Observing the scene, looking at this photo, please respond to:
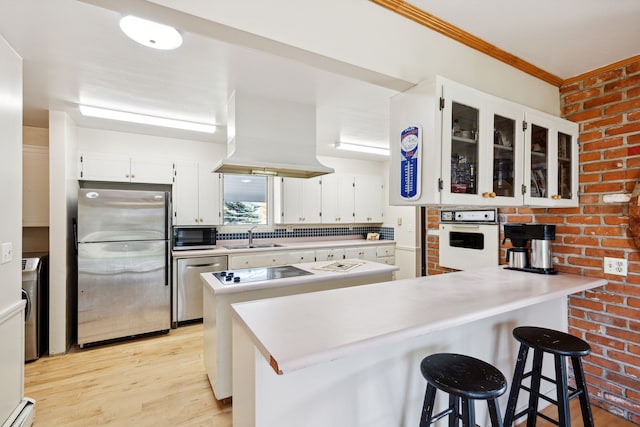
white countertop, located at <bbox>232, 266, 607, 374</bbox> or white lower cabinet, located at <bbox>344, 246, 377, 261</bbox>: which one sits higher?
white countertop, located at <bbox>232, 266, 607, 374</bbox>

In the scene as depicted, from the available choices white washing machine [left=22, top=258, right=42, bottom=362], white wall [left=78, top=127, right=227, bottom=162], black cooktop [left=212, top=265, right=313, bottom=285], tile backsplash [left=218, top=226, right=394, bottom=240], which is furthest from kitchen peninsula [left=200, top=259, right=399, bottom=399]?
white wall [left=78, top=127, right=227, bottom=162]

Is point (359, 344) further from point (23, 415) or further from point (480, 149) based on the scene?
point (23, 415)

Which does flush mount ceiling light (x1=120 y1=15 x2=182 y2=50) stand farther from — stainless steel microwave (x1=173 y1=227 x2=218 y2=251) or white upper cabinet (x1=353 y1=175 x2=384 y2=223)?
white upper cabinet (x1=353 y1=175 x2=384 y2=223)

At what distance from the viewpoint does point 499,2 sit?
1397 mm

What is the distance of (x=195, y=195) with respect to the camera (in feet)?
12.8

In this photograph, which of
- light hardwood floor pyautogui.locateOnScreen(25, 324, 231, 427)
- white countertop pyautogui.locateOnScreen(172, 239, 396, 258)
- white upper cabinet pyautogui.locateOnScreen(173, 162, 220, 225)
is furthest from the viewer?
white upper cabinet pyautogui.locateOnScreen(173, 162, 220, 225)

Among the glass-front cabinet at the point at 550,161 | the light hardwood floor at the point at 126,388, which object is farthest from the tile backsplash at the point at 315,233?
the glass-front cabinet at the point at 550,161

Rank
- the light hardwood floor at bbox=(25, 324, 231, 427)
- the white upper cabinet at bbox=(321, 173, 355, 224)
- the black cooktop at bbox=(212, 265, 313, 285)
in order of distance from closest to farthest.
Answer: the light hardwood floor at bbox=(25, 324, 231, 427) → the black cooktop at bbox=(212, 265, 313, 285) → the white upper cabinet at bbox=(321, 173, 355, 224)

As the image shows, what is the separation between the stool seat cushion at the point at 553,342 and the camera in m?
1.48

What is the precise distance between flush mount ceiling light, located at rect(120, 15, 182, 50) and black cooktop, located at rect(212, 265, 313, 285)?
5.19ft

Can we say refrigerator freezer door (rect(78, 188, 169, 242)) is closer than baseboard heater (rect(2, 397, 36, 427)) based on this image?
No

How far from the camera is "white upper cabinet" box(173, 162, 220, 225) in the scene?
379 cm

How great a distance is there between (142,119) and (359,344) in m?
3.22

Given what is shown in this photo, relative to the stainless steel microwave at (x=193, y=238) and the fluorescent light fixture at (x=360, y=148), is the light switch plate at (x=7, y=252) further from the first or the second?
the fluorescent light fixture at (x=360, y=148)
